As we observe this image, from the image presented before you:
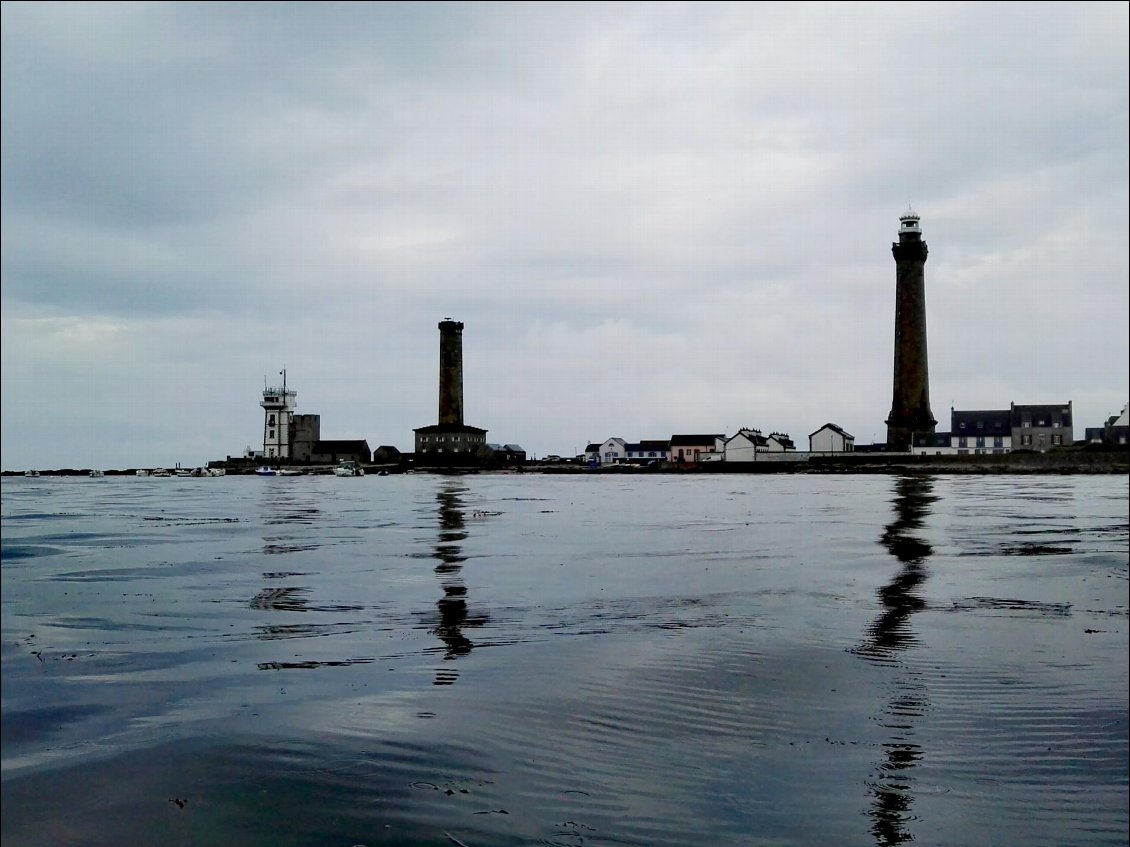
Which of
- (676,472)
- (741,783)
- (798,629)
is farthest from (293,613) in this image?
(676,472)

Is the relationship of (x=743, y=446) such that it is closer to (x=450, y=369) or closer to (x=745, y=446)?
(x=745, y=446)

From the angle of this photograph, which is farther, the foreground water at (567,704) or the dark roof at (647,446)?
the dark roof at (647,446)

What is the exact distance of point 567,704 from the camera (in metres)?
7.94

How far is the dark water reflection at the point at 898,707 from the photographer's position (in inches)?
220

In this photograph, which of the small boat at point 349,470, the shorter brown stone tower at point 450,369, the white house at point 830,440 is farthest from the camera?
the white house at point 830,440

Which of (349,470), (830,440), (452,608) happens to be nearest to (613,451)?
(830,440)

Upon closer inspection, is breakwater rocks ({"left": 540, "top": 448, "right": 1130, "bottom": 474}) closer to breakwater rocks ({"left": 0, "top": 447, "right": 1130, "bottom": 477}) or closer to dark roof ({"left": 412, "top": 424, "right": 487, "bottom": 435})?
breakwater rocks ({"left": 0, "top": 447, "right": 1130, "bottom": 477})

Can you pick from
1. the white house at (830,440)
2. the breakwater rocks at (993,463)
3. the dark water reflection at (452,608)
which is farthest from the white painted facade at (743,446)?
the dark water reflection at (452,608)

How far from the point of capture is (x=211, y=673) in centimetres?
891

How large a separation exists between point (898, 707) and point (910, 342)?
8524cm

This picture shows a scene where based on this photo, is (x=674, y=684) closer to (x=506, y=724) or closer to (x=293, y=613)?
(x=506, y=724)

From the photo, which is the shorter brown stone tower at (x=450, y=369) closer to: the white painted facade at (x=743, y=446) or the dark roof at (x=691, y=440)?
the white painted facade at (x=743, y=446)

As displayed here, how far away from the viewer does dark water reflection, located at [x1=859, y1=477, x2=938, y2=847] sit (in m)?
5.60

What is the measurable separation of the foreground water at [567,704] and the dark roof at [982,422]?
110 metres
